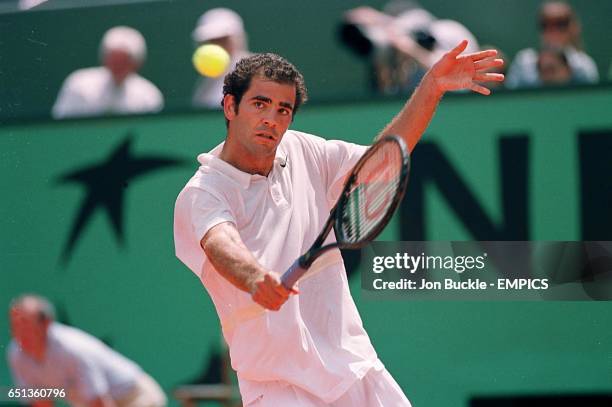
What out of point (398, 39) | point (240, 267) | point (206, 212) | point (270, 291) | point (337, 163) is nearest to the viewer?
point (270, 291)

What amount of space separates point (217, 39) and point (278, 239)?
1.67 m

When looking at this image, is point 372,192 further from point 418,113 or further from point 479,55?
point 479,55

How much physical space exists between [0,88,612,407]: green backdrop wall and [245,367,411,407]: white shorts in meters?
1.24

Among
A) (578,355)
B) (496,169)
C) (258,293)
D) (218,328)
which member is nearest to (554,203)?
(496,169)

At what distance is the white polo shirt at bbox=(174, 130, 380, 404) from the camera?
301cm

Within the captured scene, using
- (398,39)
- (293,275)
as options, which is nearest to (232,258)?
(293,275)

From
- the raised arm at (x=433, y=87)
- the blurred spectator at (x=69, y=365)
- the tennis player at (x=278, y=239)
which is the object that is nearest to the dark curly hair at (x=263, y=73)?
the tennis player at (x=278, y=239)

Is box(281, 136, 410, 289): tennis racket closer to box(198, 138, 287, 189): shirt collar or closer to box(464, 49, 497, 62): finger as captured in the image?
box(198, 138, 287, 189): shirt collar

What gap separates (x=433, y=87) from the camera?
3.27 metres

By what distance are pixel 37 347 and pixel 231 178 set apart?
74.0 inches

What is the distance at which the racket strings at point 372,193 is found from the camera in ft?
9.27

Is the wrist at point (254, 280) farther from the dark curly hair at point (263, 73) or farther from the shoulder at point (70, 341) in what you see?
the shoulder at point (70, 341)

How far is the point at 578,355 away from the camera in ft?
13.8

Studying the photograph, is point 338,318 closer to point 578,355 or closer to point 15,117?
point 578,355
